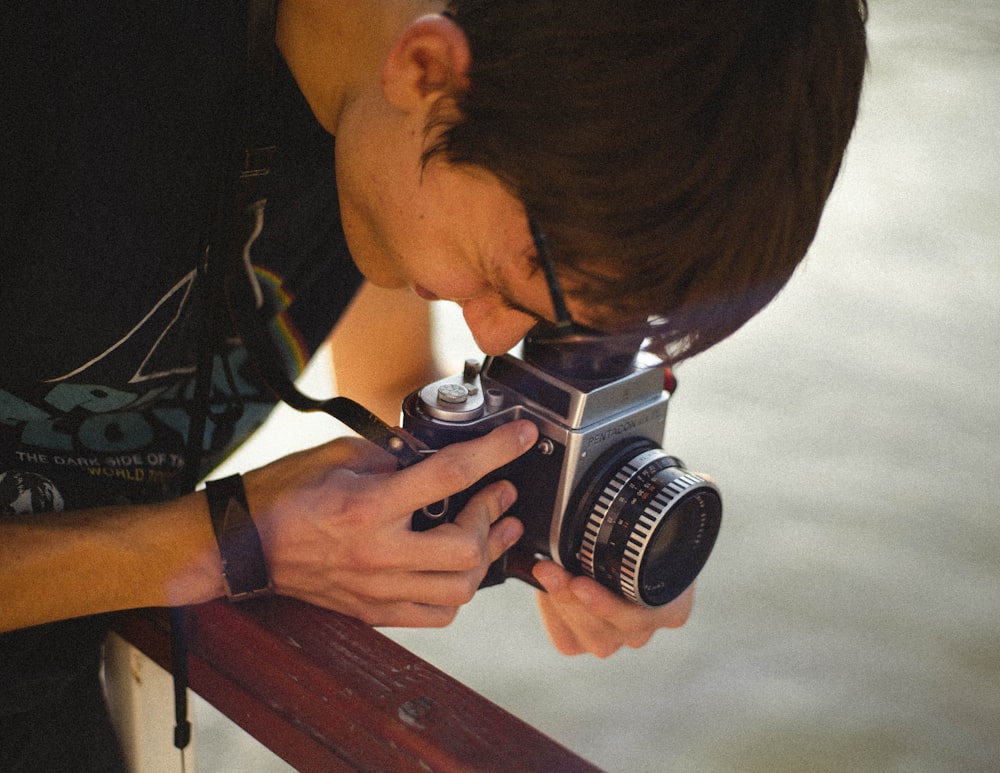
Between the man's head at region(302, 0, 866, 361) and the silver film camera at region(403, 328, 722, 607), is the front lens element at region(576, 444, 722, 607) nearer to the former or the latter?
the silver film camera at region(403, 328, 722, 607)

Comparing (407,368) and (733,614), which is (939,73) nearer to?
(733,614)

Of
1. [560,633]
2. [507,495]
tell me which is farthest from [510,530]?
[560,633]

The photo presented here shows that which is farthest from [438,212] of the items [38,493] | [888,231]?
[888,231]

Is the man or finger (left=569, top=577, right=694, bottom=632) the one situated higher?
the man

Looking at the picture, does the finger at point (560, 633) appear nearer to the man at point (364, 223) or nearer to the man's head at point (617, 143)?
the man at point (364, 223)

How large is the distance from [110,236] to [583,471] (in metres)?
0.34

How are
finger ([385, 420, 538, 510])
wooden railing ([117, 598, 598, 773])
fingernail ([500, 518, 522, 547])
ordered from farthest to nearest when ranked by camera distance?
fingernail ([500, 518, 522, 547])
finger ([385, 420, 538, 510])
wooden railing ([117, 598, 598, 773])

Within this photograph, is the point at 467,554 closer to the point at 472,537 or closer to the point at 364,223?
the point at 472,537

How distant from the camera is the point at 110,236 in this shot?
61cm

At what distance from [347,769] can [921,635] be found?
1.43 metres

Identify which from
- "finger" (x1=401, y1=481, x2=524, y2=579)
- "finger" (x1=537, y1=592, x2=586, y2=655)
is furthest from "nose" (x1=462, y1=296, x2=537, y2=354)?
"finger" (x1=537, y1=592, x2=586, y2=655)

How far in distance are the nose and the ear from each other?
0.13m

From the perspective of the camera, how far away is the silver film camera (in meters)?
0.67

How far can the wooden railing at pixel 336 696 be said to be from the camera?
47 cm
